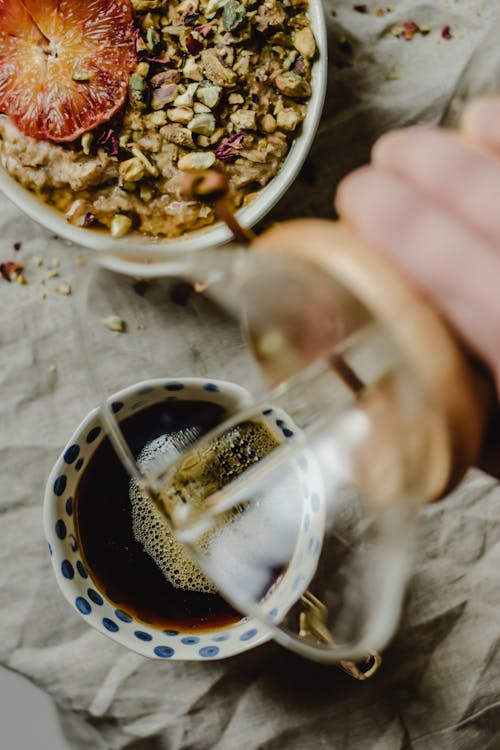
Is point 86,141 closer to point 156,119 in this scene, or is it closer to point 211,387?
point 156,119

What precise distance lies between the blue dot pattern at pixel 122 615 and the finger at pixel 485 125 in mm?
404

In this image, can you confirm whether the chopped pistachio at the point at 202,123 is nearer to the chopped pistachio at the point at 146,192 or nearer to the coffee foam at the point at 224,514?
the chopped pistachio at the point at 146,192

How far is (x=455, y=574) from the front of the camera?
642mm

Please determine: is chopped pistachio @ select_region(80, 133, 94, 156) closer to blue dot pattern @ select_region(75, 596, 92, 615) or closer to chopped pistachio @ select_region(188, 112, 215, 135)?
chopped pistachio @ select_region(188, 112, 215, 135)

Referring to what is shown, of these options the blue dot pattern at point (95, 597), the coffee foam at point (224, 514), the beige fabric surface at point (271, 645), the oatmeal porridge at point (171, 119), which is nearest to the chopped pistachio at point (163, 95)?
the oatmeal porridge at point (171, 119)

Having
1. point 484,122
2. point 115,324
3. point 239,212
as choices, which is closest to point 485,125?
point 484,122

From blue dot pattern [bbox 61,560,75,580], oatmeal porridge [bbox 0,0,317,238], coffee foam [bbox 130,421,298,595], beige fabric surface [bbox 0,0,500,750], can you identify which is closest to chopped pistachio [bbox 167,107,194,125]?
oatmeal porridge [bbox 0,0,317,238]

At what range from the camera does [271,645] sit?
0.63 meters

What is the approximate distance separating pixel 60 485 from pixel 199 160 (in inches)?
10.1

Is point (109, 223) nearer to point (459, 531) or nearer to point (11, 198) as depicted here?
point (11, 198)

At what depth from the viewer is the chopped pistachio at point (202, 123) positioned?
22.3 inches

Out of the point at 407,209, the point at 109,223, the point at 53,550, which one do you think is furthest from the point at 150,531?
the point at 407,209

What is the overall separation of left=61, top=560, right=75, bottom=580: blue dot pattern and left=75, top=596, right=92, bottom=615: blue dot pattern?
0.05 feet

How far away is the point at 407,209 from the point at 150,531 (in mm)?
383
